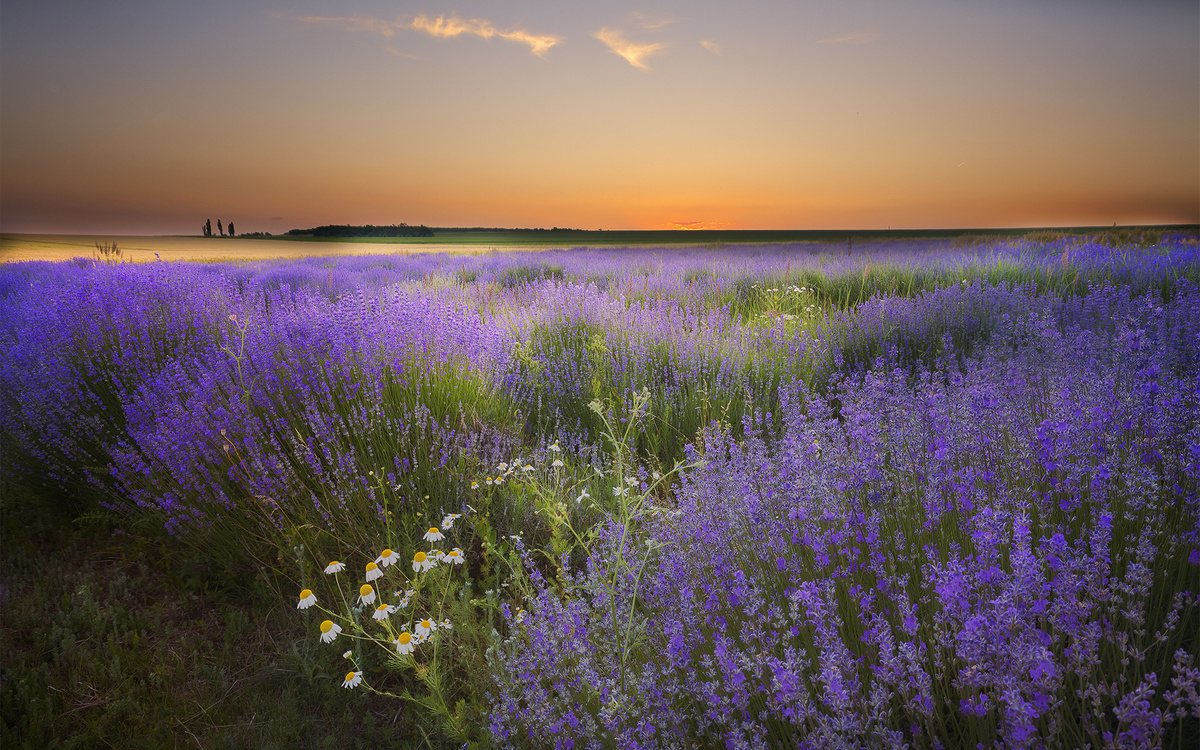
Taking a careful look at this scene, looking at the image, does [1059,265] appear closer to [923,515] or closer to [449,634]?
[923,515]

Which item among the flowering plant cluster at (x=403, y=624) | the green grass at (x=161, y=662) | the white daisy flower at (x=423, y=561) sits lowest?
the green grass at (x=161, y=662)

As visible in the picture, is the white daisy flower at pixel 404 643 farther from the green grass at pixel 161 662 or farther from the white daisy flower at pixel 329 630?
the green grass at pixel 161 662

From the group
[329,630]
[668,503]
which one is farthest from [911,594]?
[329,630]

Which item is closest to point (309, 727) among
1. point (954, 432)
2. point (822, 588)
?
point (822, 588)

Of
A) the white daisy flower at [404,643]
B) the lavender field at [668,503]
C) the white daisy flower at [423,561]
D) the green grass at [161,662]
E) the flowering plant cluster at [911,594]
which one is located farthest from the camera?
the green grass at [161,662]

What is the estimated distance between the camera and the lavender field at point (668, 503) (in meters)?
1.26

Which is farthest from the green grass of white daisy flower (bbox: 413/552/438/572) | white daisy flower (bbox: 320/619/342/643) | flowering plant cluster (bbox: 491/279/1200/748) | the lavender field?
flowering plant cluster (bbox: 491/279/1200/748)

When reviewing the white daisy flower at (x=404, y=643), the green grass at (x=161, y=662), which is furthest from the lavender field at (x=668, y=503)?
the green grass at (x=161, y=662)

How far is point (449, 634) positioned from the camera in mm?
2246

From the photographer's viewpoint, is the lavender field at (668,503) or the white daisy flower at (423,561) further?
the white daisy flower at (423,561)

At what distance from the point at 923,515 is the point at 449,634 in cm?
182

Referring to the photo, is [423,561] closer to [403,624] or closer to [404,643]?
[404,643]

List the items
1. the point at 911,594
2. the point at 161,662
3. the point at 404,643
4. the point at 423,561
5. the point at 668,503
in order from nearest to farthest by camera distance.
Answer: the point at 911,594
the point at 404,643
the point at 423,561
the point at 161,662
the point at 668,503

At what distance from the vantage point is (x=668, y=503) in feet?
9.52
